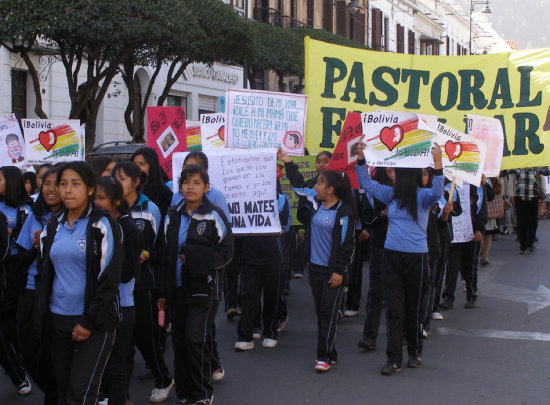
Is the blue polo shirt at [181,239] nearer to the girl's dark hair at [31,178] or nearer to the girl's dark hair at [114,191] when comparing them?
the girl's dark hair at [114,191]

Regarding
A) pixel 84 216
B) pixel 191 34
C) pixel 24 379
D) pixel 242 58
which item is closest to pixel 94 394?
pixel 84 216

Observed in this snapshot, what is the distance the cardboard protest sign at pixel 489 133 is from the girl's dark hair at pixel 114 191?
4.34 m

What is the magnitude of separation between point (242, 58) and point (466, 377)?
16.2m

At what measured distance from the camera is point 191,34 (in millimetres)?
16297

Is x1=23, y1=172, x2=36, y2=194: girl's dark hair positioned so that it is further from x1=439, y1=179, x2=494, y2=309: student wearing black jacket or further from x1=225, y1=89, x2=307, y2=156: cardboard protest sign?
x1=439, y1=179, x2=494, y2=309: student wearing black jacket

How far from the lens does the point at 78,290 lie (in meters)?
4.23

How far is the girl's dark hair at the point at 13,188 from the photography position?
5.75 meters

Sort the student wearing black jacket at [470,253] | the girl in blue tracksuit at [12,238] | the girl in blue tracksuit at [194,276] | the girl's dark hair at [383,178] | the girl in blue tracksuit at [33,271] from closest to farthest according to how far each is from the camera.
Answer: the girl in blue tracksuit at [33,271] → the girl in blue tracksuit at [194,276] → the girl in blue tracksuit at [12,238] → the girl's dark hair at [383,178] → the student wearing black jacket at [470,253]

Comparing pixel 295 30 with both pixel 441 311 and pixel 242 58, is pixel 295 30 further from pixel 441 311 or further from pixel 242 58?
pixel 441 311

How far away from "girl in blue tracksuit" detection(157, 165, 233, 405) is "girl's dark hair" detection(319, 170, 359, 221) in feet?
4.69

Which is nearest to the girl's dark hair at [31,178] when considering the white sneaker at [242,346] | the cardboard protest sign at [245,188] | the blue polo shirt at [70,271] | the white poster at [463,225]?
the cardboard protest sign at [245,188]

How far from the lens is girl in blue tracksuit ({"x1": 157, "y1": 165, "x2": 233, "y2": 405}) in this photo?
516 centimetres

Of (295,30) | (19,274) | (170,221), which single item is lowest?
(19,274)

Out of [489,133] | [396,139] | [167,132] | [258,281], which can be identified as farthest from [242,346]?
[167,132]
